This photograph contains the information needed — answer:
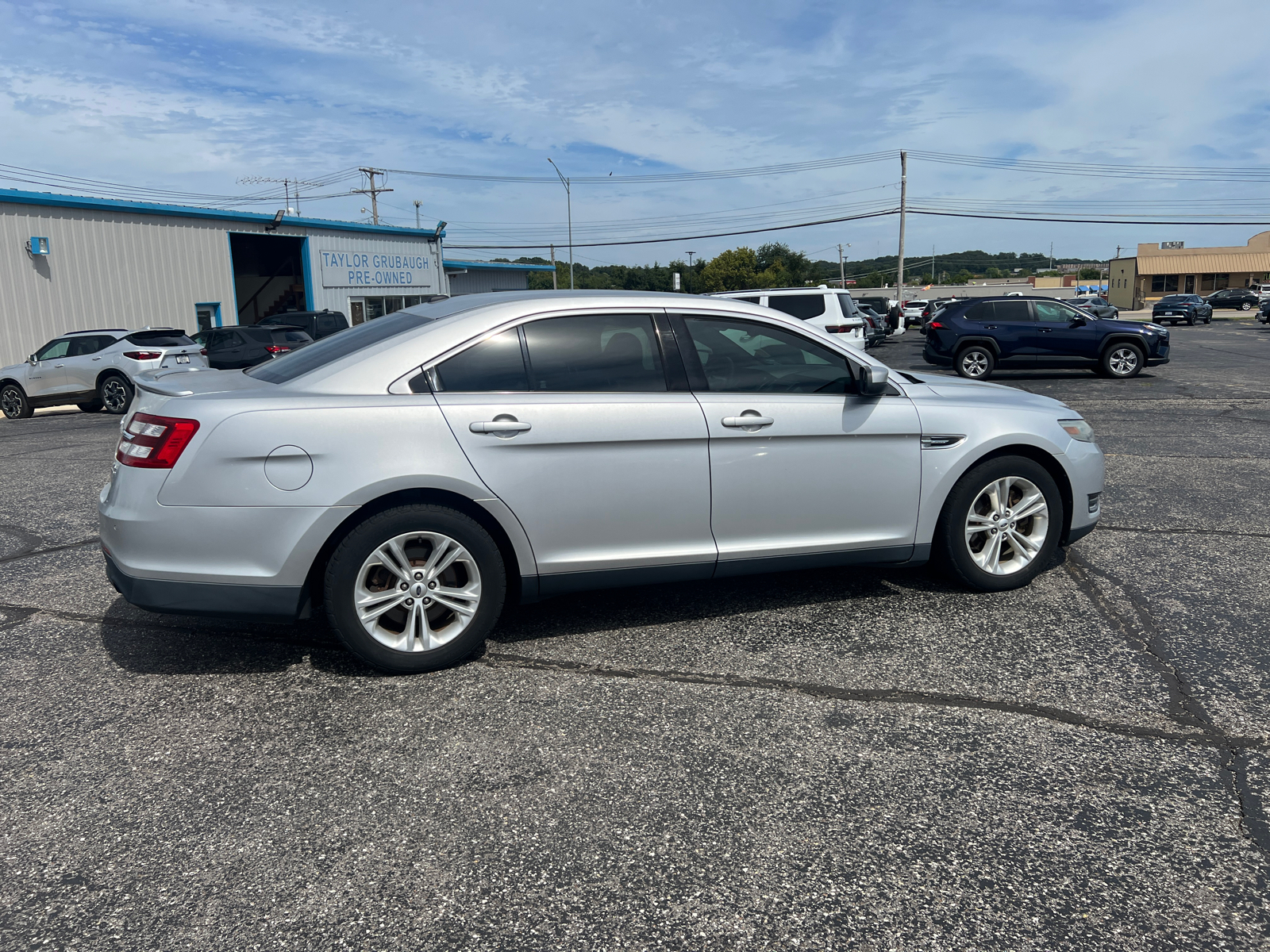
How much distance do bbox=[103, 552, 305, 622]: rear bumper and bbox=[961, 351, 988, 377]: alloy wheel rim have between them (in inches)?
662

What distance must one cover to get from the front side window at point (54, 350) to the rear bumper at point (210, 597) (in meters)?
16.2

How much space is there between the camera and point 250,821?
288 centimetres

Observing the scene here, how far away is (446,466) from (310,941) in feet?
6.24

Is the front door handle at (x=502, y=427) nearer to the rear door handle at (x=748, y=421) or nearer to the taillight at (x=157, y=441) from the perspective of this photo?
the rear door handle at (x=748, y=421)

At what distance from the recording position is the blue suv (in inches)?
710

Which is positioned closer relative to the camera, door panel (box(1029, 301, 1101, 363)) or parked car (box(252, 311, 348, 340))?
door panel (box(1029, 301, 1101, 363))

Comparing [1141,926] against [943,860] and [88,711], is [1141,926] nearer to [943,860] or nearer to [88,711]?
[943,860]

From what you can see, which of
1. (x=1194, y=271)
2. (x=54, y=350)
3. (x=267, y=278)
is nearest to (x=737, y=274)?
(x=1194, y=271)

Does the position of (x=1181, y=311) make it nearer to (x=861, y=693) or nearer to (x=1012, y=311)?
(x=1012, y=311)

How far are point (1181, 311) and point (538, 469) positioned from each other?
56.3 m

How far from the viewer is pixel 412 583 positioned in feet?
12.6

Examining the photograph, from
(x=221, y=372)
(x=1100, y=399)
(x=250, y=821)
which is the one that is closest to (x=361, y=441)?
(x=221, y=372)

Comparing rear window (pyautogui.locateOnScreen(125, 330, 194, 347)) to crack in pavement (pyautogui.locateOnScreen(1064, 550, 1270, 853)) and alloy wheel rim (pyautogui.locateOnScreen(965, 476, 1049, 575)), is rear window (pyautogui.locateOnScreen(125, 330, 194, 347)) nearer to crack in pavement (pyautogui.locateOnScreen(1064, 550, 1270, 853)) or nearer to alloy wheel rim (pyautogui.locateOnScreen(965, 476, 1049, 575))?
alloy wheel rim (pyautogui.locateOnScreen(965, 476, 1049, 575))

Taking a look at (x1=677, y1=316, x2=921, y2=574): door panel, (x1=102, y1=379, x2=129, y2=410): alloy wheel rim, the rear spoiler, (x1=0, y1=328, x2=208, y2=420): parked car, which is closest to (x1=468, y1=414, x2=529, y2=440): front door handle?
(x1=677, y1=316, x2=921, y2=574): door panel
